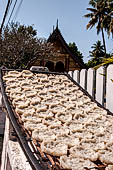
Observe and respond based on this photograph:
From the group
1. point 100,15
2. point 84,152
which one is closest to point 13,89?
point 84,152

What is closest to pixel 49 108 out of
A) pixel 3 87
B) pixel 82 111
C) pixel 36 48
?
pixel 82 111

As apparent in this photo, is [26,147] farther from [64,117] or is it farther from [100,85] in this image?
[100,85]

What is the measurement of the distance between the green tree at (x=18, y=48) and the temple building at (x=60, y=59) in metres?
1.36

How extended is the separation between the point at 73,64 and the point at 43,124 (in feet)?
52.7

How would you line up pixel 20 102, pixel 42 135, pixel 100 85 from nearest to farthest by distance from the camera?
pixel 42 135 → pixel 20 102 → pixel 100 85

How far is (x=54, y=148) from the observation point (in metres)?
1.34

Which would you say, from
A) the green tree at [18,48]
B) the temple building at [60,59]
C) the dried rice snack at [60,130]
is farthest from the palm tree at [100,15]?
the dried rice snack at [60,130]

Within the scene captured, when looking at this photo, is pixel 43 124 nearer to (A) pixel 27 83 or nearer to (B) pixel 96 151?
(B) pixel 96 151

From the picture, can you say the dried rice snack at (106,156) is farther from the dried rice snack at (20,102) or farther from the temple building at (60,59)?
the temple building at (60,59)

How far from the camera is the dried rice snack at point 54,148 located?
50.1 inches

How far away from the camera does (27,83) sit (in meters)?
2.57

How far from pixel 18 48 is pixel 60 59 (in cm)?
469

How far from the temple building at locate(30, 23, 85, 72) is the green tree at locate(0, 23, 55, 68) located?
1362mm

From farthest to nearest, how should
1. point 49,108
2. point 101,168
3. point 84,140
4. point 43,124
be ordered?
point 49,108 → point 43,124 → point 84,140 → point 101,168
